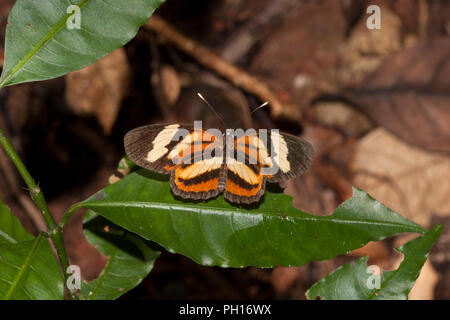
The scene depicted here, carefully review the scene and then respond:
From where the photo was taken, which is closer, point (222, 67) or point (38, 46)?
point (38, 46)

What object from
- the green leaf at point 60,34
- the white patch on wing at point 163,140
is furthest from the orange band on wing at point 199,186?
the green leaf at point 60,34

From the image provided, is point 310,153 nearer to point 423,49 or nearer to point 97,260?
point 97,260

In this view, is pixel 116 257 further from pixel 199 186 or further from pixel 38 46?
pixel 38 46

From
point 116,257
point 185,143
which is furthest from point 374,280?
point 116,257
